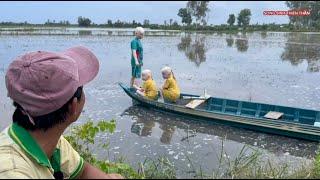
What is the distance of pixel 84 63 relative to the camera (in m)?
1.99

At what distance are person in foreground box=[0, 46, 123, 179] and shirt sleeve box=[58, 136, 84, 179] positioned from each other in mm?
204

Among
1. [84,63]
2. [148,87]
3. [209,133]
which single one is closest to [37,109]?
[84,63]

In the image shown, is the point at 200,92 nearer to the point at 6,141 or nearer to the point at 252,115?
the point at 252,115

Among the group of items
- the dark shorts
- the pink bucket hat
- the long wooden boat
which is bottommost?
the long wooden boat

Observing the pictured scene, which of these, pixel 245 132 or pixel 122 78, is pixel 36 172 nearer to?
pixel 245 132

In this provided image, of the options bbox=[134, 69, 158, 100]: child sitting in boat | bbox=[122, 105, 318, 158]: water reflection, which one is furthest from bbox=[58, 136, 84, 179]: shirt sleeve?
bbox=[134, 69, 158, 100]: child sitting in boat

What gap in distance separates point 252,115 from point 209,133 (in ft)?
4.41

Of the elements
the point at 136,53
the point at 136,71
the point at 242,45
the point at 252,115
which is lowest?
the point at 252,115

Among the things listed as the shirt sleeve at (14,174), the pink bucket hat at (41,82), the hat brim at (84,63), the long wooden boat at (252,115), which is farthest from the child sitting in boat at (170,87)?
the shirt sleeve at (14,174)

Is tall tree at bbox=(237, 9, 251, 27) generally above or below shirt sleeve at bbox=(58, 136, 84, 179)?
above

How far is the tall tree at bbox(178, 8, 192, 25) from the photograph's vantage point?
235 ft

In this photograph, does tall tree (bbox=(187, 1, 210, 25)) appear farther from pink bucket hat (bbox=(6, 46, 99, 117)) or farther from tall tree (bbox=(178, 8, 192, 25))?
pink bucket hat (bbox=(6, 46, 99, 117))

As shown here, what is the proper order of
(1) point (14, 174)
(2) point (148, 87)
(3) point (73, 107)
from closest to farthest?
1. (1) point (14, 174)
2. (3) point (73, 107)
3. (2) point (148, 87)

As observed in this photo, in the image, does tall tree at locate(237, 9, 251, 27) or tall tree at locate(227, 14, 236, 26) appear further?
tall tree at locate(227, 14, 236, 26)
